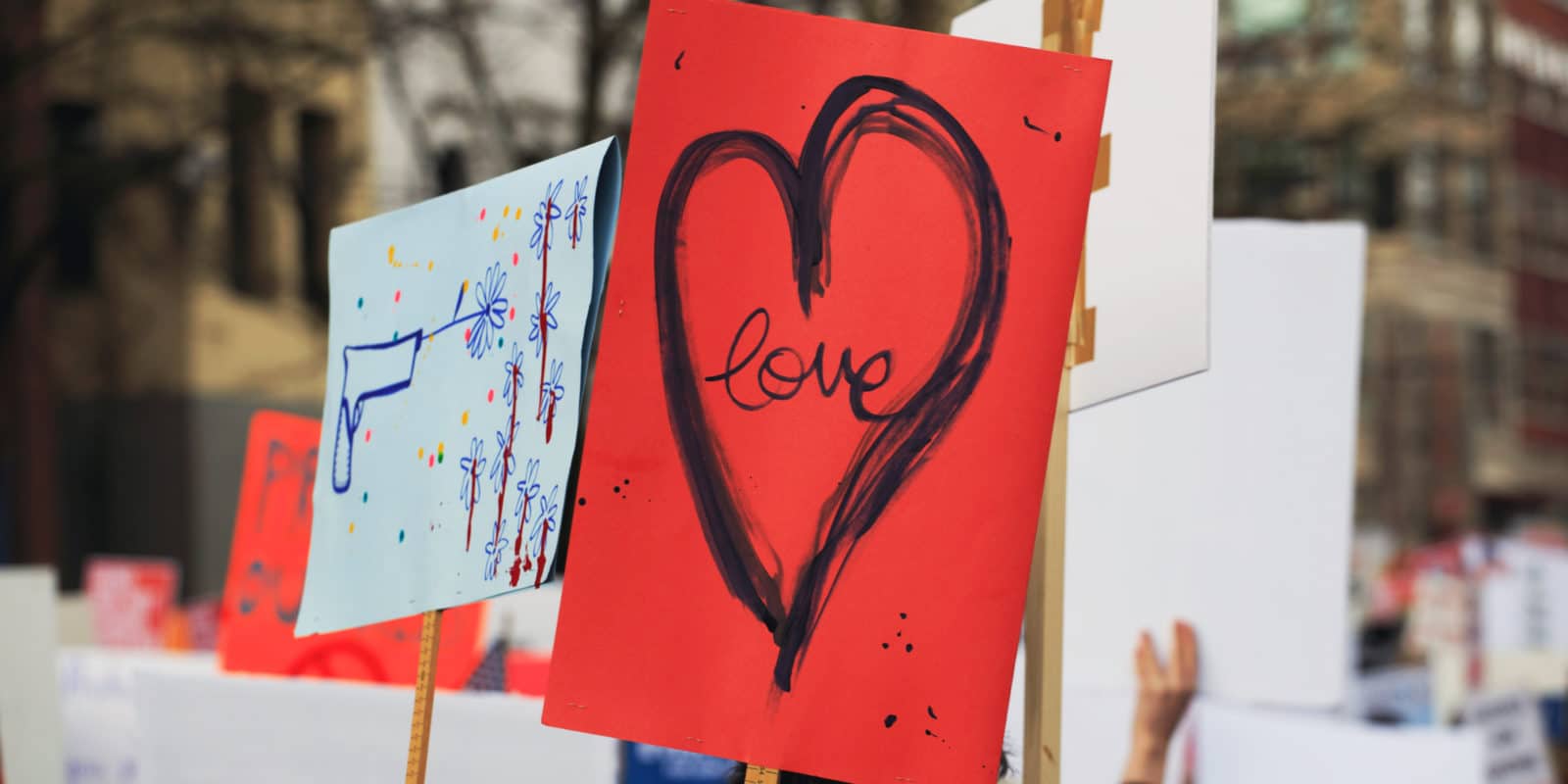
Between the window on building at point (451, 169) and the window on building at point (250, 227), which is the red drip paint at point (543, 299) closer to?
the window on building at point (451, 169)

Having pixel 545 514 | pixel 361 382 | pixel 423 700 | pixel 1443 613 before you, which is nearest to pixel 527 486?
pixel 545 514

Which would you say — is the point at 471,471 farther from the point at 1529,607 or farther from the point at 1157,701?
the point at 1529,607

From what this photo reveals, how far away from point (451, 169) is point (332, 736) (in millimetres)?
10833

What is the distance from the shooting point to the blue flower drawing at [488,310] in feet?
8.18

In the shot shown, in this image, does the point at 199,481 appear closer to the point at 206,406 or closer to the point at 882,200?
the point at 206,406

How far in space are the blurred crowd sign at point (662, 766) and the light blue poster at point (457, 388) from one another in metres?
0.65

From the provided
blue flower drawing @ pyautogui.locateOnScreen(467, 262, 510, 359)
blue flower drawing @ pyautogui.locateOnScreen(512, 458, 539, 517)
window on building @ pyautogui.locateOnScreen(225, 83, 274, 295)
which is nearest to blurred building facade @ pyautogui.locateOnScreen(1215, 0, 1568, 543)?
window on building @ pyautogui.locateOnScreen(225, 83, 274, 295)

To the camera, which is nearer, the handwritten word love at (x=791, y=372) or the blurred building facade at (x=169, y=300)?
the handwritten word love at (x=791, y=372)

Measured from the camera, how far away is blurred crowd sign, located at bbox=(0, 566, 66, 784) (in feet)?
13.0

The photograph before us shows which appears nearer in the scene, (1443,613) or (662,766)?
(662,766)

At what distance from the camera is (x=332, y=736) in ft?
11.3

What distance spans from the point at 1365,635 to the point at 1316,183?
576cm

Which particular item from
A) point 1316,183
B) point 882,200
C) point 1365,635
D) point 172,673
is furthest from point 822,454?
point 1316,183

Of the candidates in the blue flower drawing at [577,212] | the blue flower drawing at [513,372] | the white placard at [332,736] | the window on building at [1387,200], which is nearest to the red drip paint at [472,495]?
the blue flower drawing at [513,372]
